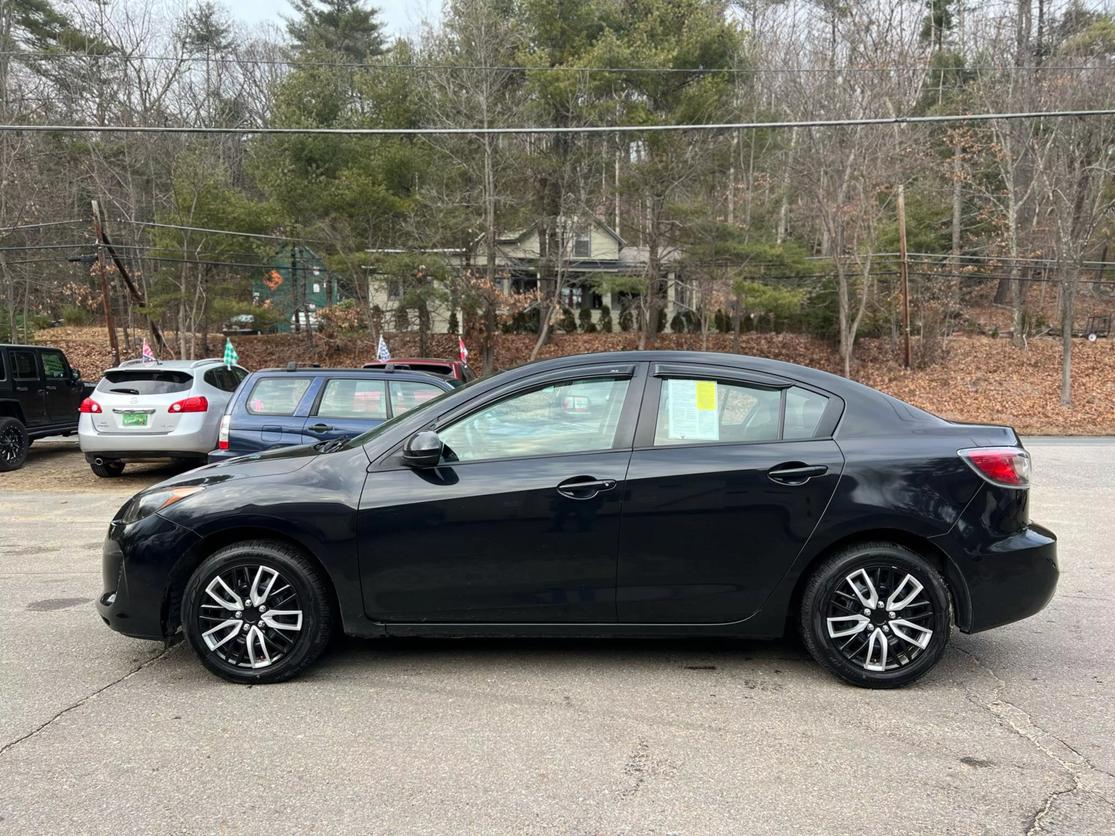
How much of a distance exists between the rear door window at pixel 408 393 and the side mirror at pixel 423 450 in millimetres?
4381

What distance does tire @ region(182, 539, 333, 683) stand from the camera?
3789mm

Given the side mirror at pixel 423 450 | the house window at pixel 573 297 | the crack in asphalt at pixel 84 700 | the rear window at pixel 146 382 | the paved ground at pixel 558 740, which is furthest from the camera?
the house window at pixel 573 297

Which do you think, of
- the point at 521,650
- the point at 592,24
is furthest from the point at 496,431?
the point at 592,24

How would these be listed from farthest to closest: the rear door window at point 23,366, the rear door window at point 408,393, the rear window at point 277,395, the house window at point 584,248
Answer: the house window at point 584,248 → the rear door window at point 23,366 → the rear door window at point 408,393 → the rear window at point 277,395

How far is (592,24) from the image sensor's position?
24.6m

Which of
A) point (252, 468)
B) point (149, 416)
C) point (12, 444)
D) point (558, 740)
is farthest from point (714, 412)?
point (12, 444)

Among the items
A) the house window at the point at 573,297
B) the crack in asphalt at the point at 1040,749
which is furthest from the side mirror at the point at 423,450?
the house window at the point at 573,297

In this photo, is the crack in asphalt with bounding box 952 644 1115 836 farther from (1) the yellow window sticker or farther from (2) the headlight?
(2) the headlight

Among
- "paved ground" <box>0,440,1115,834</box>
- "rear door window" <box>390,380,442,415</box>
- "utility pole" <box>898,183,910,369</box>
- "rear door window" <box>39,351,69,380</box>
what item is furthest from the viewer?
"utility pole" <box>898,183,910,369</box>

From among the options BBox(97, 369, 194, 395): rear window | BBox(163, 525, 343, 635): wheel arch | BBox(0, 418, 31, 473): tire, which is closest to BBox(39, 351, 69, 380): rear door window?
BBox(0, 418, 31, 473): tire

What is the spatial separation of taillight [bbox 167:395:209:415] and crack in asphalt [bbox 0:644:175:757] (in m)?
6.25

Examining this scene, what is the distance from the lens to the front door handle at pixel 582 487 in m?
3.71

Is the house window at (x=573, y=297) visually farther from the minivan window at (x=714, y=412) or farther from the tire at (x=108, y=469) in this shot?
the minivan window at (x=714, y=412)

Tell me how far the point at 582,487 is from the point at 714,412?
82cm
